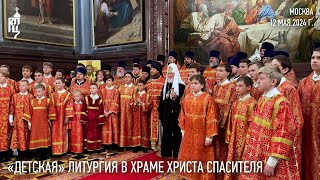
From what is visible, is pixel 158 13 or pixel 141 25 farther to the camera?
pixel 141 25

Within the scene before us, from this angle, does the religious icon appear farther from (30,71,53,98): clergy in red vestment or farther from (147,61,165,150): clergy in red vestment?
(147,61,165,150): clergy in red vestment

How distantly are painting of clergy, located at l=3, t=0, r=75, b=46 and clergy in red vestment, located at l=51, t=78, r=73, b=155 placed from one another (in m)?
4.50

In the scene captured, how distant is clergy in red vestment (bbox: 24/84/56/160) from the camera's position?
5.82m

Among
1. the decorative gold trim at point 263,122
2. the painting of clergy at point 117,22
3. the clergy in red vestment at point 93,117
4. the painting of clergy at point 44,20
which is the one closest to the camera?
the decorative gold trim at point 263,122

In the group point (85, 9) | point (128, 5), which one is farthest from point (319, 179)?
point (85, 9)

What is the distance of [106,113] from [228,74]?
10.6ft

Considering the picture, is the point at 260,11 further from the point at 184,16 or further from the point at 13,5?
the point at 13,5

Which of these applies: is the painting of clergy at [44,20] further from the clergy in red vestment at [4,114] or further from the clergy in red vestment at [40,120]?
the clergy in red vestment at [40,120]

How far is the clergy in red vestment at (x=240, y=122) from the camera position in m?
3.61

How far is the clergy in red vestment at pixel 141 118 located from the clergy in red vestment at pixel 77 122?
44.0 inches

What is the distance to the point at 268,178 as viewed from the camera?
9.51 feet

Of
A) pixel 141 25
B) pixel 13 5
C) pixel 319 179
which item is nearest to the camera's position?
pixel 319 179

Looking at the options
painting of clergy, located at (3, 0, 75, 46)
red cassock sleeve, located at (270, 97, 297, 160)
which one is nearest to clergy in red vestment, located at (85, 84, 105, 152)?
red cassock sleeve, located at (270, 97, 297, 160)

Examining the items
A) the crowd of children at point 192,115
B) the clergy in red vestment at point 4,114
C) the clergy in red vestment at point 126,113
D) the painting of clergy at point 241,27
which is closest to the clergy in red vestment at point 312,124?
the crowd of children at point 192,115
